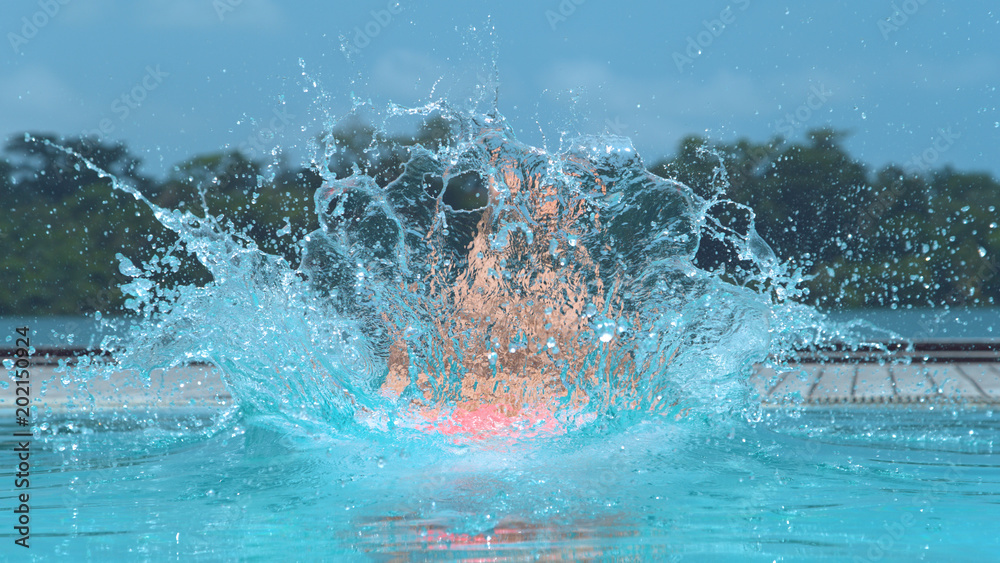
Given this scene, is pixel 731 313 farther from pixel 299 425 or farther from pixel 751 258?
pixel 299 425

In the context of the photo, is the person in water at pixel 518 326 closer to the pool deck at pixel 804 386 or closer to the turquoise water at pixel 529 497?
the turquoise water at pixel 529 497

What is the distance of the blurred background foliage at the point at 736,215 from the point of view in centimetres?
4075

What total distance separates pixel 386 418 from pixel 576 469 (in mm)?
1499

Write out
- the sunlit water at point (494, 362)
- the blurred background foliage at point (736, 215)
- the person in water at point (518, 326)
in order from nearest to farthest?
the sunlit water at point (494, 362) → the person in water at point (518, 326) → the blurred background foliage at point (736, 215)

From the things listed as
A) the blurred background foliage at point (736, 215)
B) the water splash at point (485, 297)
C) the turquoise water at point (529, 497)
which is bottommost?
the turquoise water at point (529, 497)

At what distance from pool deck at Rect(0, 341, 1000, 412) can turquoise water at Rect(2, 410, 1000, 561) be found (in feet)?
6.11

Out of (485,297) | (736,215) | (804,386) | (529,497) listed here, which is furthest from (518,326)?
(736,215)

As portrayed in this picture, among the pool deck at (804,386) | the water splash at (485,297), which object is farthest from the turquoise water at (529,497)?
the pool deck at (804,386)

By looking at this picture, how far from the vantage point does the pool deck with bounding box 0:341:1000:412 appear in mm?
7867

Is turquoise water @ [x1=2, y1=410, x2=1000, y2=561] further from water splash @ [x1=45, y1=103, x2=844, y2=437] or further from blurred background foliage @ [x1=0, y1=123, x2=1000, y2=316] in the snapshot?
blurred background foliage @ [x1=0, y1=123, x2=1000, y2=316]

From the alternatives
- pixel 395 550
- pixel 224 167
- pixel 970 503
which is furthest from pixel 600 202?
pixel 224 167

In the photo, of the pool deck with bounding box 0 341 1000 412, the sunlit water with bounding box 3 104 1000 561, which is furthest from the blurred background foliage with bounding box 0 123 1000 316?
the sunlit water with bounding box 3 104 1000 561

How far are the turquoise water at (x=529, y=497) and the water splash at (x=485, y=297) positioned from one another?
1.60ft

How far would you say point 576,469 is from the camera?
14.4ft
